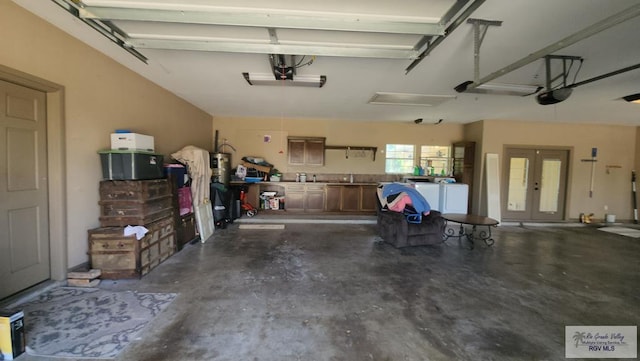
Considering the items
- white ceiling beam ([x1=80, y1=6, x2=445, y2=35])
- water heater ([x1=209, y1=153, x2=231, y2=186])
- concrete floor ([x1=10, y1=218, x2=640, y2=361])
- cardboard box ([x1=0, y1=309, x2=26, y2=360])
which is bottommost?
concrete floor ([x1=10, y1=218, x2=640, y2=361])

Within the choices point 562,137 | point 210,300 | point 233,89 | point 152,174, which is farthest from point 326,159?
point 562,137

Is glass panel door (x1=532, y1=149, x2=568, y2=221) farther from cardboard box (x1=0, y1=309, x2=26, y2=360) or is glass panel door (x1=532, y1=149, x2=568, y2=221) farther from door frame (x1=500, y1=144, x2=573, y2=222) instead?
cardboard box (x1=0, y1=309, x2=26, y2=360)

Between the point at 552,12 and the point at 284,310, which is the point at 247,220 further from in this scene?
the point at 552,12

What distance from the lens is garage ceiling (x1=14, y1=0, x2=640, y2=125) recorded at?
2.10 m

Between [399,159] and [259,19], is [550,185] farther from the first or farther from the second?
[259,19]

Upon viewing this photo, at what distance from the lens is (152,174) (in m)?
3.43

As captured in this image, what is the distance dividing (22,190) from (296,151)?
5.35 m

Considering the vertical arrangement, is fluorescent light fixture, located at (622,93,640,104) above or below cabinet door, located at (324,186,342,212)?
above

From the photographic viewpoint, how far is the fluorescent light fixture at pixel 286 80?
3.80 meters

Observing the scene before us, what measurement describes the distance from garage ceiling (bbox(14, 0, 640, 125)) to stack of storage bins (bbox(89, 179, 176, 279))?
5.51ft

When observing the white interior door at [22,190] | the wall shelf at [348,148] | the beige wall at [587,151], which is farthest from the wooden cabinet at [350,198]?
the white interior door at [22,190]

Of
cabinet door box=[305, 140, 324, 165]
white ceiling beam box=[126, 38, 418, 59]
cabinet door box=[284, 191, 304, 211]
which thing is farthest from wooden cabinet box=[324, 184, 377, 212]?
white ceiling beam box=[126, 38, 418, 59]

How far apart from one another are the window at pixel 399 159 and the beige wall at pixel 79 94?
6.06 meters

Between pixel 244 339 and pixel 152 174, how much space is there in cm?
255
